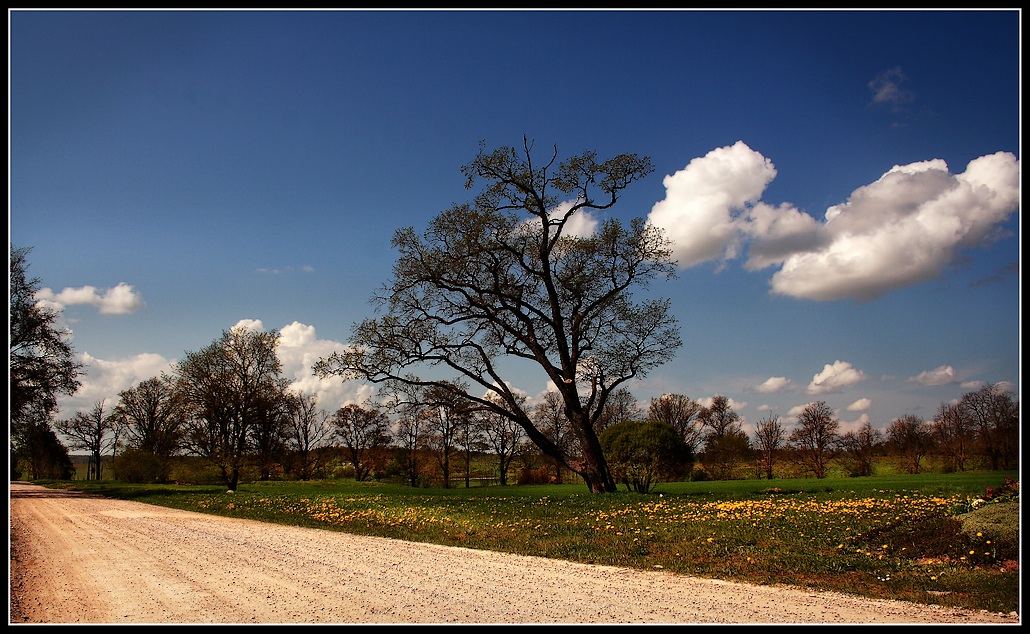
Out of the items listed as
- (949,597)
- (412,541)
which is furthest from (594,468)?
(949,597)

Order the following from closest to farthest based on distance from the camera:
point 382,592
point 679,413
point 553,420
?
point 382,592 < point 553,420 < point 679,413

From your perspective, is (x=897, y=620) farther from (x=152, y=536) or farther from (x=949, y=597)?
(x=152, y=536)

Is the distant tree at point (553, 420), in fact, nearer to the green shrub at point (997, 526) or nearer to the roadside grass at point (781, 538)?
the roadside grass at point (781, 538)

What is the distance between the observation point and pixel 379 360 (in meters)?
23.2

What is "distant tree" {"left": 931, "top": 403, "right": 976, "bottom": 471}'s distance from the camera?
42.0m

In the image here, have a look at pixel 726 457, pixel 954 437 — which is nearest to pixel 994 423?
pixel 954 437

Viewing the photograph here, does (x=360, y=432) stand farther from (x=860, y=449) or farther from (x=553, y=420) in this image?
(x=860, y=449)

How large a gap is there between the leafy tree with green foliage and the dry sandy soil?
46.2 ft

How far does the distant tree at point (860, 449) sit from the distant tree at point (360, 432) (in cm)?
4112

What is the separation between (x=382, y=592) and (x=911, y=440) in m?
53.3

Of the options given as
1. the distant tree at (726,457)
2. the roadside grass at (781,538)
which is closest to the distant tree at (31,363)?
the roadside grass at (781,538)

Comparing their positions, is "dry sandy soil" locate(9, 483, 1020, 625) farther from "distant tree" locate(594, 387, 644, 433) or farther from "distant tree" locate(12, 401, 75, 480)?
"distant tree" locate(12, 401, 75, 480)

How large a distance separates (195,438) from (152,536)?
2406cm

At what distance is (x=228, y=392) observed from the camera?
116ft
